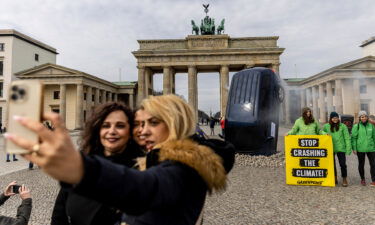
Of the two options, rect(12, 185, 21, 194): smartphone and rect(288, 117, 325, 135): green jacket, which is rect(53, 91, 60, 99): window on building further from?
rect(12, 185, 21, 194): smartphone

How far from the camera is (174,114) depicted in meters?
1.19

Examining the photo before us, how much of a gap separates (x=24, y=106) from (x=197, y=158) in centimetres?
61

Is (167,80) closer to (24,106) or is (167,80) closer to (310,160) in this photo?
(310,160)

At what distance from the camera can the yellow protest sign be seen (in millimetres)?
6410

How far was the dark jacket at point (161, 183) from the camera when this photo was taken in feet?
2.35

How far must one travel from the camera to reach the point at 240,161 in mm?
10109

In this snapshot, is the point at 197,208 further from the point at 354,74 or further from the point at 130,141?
the point at 354,74

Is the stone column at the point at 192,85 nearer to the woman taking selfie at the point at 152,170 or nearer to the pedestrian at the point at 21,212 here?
the pedestrian at the point at 21,212

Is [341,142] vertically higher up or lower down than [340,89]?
lower down

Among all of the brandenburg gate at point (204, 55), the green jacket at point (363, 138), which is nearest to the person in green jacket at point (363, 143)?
the green jacket at point (363, 138)

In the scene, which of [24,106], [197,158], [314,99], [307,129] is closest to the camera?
[24,106]

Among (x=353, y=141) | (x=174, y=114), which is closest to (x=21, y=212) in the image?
(x=174, y=114)

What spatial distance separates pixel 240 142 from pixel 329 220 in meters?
5.72

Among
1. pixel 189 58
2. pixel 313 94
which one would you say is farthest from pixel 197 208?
pixel 313 94
